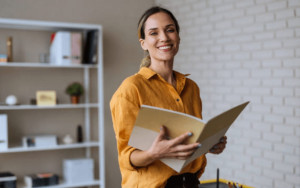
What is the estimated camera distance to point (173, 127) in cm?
134

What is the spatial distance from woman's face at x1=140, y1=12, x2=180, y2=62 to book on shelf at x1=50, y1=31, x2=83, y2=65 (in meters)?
2.44

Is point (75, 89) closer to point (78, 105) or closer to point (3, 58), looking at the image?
point (78, 105)

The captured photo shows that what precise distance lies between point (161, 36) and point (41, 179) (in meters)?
2.79

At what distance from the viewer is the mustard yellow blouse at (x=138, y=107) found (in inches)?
59.0

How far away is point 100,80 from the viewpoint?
4.16 metres

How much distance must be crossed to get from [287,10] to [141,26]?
192 cm

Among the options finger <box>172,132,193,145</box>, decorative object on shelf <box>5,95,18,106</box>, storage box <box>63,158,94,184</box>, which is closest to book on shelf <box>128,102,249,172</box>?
finger <box>172,132,193,145</box>

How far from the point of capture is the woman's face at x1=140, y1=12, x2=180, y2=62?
1628 mm

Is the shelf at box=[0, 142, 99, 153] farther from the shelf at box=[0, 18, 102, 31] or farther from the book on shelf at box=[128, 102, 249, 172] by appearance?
the book on shelf at box=[128, 102, 249, 172]

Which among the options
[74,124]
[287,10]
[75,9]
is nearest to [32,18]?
[75,9]

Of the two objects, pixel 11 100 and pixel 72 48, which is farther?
pixel 72 48

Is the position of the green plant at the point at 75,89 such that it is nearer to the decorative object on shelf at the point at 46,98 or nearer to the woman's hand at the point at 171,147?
the decorative object on shelf at the point at 46,98

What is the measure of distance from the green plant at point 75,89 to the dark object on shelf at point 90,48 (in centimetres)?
28

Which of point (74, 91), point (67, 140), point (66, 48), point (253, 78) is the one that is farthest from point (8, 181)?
point (253, 78)
